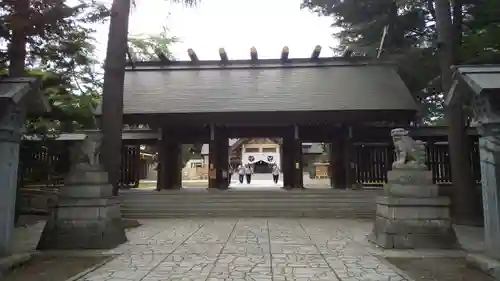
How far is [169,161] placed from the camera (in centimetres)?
1733

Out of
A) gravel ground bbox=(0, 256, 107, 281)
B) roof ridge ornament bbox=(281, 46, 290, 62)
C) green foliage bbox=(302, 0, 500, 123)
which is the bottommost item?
gravel ground bbox=(0, 256, 107, 281)

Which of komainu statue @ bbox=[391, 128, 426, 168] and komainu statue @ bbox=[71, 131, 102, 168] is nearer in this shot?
komainu statue @ bbox=[391, 128, 426, 168]

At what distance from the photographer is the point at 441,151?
15.8 meters

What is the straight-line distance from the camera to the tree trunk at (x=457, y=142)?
35.0ft

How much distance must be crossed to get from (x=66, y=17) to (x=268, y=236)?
645 centimetres

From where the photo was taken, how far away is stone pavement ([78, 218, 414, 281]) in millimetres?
5195

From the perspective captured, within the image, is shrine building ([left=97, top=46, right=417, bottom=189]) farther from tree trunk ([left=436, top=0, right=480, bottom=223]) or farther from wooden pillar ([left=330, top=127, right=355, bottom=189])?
tree trunk ([left=436, top=0, right=480, bottom=223])

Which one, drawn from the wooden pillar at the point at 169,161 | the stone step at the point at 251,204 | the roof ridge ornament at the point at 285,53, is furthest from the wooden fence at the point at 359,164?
the roof ridge ornament at the point at 285,53

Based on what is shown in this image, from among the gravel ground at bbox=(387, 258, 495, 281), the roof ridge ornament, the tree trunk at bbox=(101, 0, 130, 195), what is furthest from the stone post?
the roof ridge ornament

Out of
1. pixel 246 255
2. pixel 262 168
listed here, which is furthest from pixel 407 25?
pixel 262 168

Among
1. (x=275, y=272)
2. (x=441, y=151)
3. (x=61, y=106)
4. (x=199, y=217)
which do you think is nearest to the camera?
(x=275, y=272)

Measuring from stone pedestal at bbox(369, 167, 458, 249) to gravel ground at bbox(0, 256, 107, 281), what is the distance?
16.8 feet

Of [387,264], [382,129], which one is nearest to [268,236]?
[387,264]

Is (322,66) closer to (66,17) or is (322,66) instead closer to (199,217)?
(199,217)
